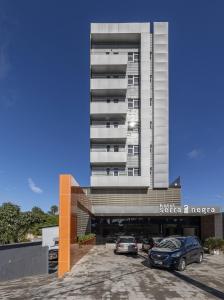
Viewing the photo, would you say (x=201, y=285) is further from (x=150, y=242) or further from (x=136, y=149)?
(x=136, y=149)

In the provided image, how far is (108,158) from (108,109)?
601 centimetres

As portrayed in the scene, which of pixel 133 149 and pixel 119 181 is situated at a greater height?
pixel 133 149

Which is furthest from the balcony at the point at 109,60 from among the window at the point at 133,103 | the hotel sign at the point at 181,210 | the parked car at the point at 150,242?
the parked car at the point at 150,242

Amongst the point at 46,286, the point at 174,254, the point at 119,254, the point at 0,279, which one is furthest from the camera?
the point at 119,254

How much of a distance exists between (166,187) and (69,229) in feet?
86.7

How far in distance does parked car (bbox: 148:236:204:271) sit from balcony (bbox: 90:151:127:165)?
2095 centimetres

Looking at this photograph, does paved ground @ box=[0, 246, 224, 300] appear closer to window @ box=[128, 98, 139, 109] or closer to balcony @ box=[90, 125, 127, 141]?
balcony @ box=[90, 125, 127, 141]

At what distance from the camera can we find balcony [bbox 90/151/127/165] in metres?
41.9

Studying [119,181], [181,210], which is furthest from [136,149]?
[181,210]

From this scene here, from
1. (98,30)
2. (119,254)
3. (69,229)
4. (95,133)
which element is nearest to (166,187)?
(95,133)

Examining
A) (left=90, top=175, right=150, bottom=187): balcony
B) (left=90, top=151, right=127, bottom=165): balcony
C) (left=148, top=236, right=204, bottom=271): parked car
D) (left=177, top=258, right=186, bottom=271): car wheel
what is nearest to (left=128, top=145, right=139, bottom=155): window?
(left=90, top=151, right=127, bottom=165): balcony

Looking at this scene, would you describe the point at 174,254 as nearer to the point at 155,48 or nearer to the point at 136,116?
the point at 136,116

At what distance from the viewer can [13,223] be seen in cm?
3228

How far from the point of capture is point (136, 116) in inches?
1747
